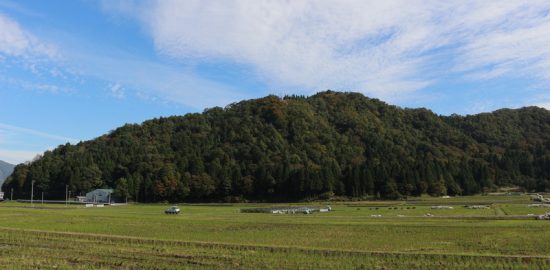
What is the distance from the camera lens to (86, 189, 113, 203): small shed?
139 m

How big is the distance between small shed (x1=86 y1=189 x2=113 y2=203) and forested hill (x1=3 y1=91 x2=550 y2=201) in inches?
278

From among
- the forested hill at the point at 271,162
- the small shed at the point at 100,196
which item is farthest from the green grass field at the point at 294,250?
the small shed at the point at 100,196

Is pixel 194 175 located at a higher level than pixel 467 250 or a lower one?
higher

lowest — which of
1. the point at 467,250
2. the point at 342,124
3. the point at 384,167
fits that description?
the point at 467,250

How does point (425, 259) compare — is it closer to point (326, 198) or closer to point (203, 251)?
point (203, 251)

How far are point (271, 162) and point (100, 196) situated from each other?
172 feet

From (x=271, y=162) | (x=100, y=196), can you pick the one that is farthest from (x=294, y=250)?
(x=100, y=196)

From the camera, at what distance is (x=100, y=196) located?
141250 mm

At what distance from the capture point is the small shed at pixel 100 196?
139000 mm

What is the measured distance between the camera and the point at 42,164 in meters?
165

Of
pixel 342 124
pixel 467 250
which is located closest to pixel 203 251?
pixel 467 250

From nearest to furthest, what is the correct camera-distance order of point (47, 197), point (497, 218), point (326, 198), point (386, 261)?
1. point (386, 261)
2. point (497, 218)
3. point (326, 198)
4. point (47, 197)

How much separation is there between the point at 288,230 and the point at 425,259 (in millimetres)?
17974

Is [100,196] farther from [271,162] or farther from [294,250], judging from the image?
[294,250]
